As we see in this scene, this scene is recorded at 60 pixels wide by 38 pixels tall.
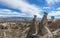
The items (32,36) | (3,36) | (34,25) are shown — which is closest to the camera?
(32,36)

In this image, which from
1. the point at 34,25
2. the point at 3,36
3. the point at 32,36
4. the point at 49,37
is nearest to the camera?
the point at 49,37

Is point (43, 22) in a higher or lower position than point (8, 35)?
higher

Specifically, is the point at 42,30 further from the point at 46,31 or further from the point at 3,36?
the point at 3,36

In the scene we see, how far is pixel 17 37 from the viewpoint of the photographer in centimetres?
3091

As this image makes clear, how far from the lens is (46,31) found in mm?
20609

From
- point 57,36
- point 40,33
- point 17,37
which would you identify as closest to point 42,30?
point 40,33

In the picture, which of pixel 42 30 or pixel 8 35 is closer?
pixel 42 30

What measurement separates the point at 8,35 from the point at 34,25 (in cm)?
860

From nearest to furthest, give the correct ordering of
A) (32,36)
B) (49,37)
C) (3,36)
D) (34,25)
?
(49,37)
(32,36)
(34,25)
(3,36)

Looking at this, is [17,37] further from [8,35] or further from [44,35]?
[44,35]

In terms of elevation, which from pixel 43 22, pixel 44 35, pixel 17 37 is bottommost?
pixel 17 37

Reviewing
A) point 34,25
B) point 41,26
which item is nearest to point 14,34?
point 34,25

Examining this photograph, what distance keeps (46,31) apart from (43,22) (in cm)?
126

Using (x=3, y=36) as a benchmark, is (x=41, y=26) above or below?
above
